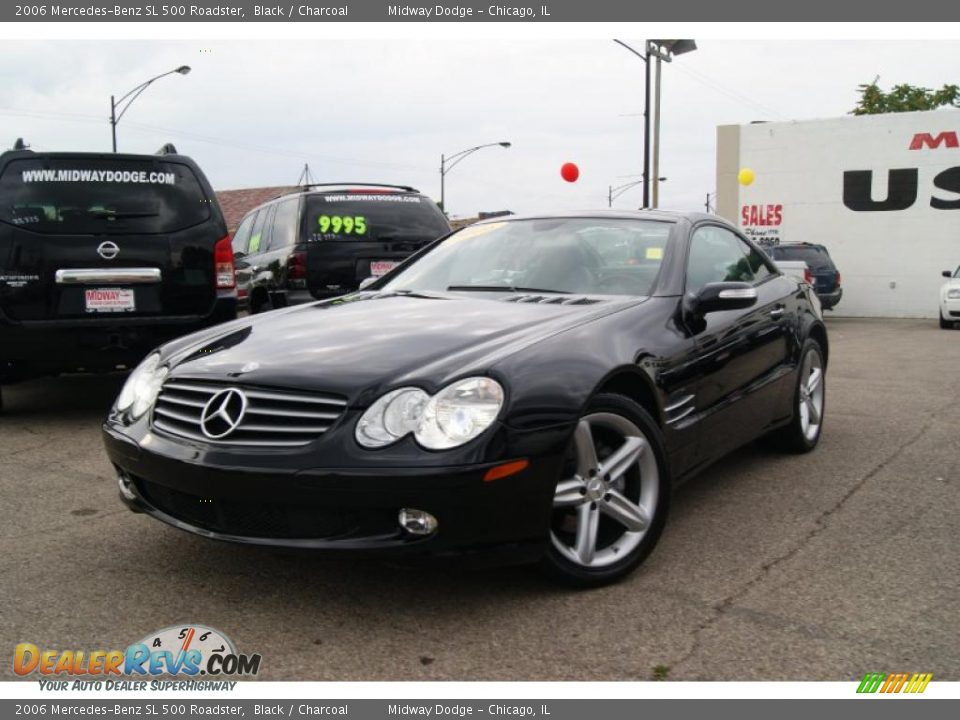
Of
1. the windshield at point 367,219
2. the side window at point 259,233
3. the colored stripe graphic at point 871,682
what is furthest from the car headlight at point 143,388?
the side window at point 259,233

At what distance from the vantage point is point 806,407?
5.33 m

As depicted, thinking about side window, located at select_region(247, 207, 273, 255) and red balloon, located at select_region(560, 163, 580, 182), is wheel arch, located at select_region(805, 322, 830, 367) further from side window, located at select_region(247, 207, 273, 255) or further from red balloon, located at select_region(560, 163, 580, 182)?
red balloon, located at select_region(560, 163, 580, 182)

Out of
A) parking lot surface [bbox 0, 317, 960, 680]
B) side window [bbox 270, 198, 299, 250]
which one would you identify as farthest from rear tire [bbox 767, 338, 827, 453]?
side window [bbox 270, 198, 299, 250]

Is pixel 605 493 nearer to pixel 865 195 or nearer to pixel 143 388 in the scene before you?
pixel 143 388

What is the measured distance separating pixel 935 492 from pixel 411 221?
18.0 ft

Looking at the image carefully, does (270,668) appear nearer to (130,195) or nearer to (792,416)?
(792,416)

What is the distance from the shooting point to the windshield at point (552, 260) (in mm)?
4062

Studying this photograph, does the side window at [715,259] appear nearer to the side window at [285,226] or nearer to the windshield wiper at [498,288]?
the windshield wiper at [498,288]

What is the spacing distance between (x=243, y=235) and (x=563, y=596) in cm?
835

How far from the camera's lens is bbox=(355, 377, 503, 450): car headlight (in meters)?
2.77

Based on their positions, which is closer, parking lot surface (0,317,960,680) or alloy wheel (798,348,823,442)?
parking lot surface (0,317,960,680)

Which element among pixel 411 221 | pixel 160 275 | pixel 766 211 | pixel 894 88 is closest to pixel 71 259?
pixel 160 275

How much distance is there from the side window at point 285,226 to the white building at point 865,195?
679 inches

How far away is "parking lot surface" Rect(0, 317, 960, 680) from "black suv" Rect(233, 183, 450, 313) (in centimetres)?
375
